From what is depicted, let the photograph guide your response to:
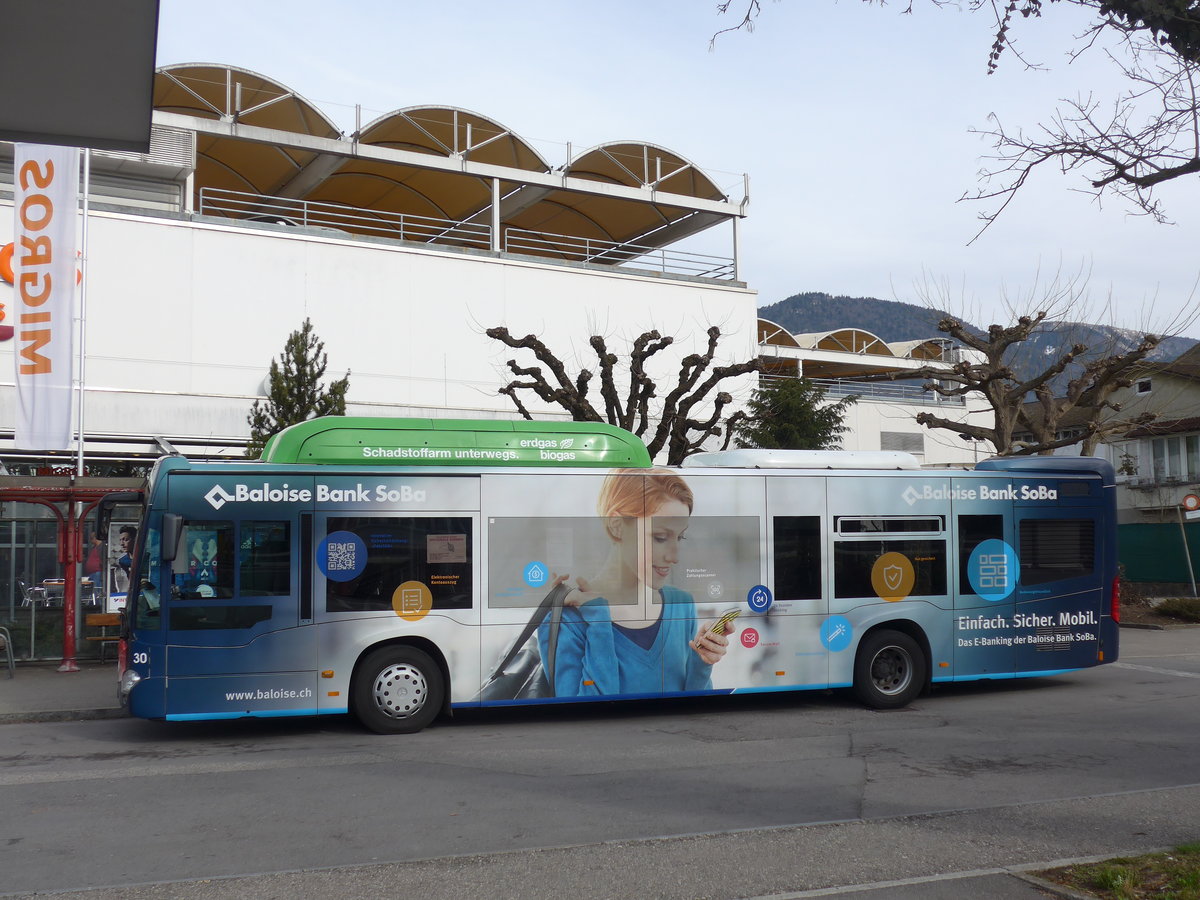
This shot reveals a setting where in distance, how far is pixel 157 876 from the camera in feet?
20.0

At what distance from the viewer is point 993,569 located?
516 inches

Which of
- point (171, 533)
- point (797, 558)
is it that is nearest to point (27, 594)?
point (171, 533)

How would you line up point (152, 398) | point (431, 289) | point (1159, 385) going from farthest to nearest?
point (1159, 385), point (431, 289), point (152, 398)

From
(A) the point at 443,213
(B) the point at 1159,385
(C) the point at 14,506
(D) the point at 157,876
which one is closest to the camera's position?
(D) the point at 157,876

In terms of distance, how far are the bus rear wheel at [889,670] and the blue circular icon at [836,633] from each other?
234 millimetres

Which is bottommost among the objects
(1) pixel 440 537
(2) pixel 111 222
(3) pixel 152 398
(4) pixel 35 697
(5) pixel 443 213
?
(4) pixel 35 697

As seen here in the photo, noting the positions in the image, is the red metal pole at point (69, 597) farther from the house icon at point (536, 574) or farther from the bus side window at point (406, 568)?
the house icon at point (536, 574)

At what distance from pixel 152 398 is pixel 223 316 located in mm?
2593

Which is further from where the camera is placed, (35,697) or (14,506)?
(14,506)

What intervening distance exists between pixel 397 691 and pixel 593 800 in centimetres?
377

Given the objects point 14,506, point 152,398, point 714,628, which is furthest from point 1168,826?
point 152,398

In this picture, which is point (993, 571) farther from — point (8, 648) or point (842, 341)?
point (842, 341)

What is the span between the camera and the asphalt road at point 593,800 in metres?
6.14

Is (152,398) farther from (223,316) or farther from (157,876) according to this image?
(157,876)
